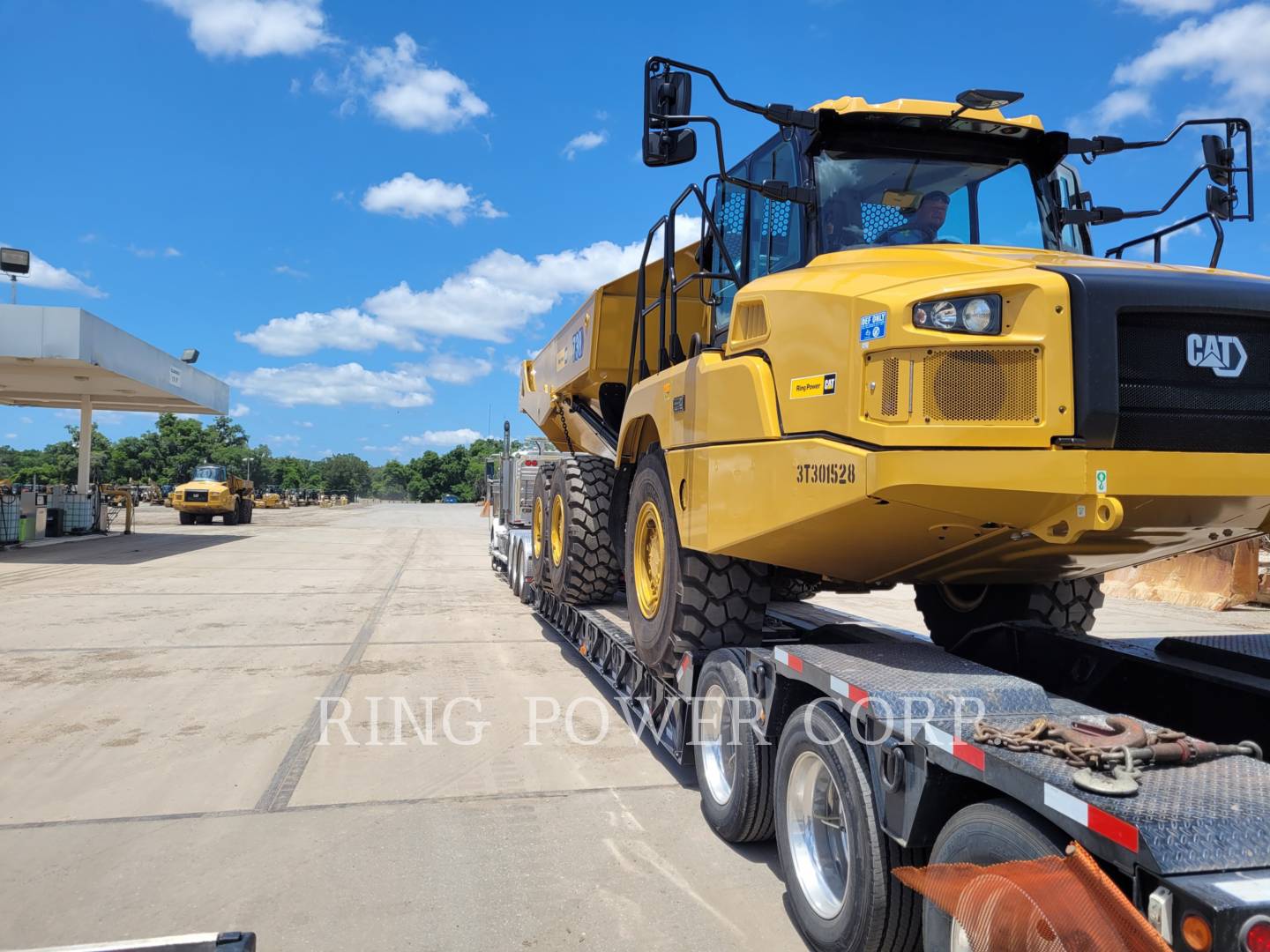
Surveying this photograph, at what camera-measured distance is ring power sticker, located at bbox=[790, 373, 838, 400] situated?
3.48 meters

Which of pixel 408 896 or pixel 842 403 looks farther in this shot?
pixel 408 896

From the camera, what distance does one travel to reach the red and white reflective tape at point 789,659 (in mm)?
3719

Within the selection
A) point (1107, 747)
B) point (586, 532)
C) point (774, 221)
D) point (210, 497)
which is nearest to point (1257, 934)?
point (1107, 747)

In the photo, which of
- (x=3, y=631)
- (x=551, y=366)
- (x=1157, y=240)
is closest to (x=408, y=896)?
(x=1157, y=240)

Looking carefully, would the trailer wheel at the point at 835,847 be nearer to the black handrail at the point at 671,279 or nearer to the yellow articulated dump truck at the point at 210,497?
the black handrail at the point at 671,279

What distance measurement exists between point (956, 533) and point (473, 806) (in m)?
2.98

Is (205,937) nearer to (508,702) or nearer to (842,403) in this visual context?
(842,403)

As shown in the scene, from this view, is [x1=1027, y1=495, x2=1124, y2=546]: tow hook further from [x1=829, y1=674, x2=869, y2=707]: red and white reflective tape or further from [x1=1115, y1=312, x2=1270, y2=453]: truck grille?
[x1=829, y1=674, x2=869, y2=707]: red and white reflective tape

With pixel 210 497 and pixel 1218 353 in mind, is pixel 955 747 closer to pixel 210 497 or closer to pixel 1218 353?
pixel 1218 353

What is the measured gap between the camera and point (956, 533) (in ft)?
11.6

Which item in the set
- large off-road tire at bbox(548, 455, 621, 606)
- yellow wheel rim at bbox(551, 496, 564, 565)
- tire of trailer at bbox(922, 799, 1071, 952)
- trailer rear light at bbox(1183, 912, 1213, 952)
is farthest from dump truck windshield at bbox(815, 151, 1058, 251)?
yellow wheel rim at bbox(551, 496, 564, 565)

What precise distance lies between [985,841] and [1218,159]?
3.60 m

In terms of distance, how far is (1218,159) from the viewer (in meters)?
4.31

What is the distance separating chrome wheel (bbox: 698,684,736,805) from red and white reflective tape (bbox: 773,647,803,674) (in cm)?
57
